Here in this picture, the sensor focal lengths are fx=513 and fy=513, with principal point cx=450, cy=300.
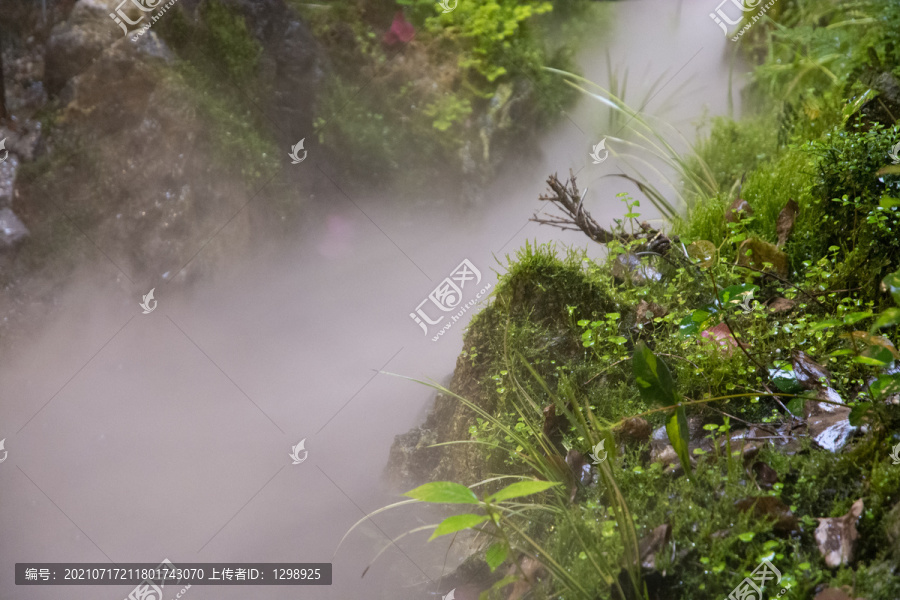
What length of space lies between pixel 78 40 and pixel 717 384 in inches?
159

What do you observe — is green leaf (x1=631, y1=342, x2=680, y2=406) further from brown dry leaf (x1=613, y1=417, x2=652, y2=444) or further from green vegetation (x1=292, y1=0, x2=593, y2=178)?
green vegetation (x1=292, y1=0, x2=593, y2=178)

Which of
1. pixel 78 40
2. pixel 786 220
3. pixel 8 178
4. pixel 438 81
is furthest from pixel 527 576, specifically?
pixel 78 40

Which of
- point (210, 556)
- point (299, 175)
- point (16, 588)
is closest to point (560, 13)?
point (299, 175)

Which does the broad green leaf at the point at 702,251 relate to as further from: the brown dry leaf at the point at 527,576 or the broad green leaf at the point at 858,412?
the brown dry leaf at the point at 527,576

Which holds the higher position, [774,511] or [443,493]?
[443,493]

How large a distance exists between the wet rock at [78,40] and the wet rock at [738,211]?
3.71 metres

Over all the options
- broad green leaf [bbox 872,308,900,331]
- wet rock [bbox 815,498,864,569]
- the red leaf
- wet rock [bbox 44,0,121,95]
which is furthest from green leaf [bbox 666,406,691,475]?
wet rock [bbox 44,0,121,95]

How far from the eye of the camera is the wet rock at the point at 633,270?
2051 mm

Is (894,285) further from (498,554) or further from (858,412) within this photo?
(498,554)

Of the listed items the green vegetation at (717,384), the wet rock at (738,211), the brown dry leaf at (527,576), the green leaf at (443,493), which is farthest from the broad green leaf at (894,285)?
the wet rock at (738,211)

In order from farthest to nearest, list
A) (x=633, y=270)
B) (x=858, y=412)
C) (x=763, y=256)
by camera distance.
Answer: (x=633, y=270)
(x=763, y=256)
(x=858, y=412)

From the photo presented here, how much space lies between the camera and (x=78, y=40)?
3.23 metres

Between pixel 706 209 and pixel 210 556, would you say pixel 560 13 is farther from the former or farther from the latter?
pixel 210 556

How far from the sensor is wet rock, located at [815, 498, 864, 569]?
1054 millimetres
